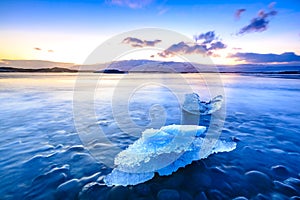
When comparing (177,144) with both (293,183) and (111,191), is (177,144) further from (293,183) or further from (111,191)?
(293,183)

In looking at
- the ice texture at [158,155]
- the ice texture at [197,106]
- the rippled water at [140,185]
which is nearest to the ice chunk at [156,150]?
the ice texture at [158,155]

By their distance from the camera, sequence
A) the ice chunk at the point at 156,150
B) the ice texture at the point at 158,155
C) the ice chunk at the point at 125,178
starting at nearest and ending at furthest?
the ice chunk at the point at 125,178 < the ice texture at the point at 158,155 < the ice chunk at the point at 156,150

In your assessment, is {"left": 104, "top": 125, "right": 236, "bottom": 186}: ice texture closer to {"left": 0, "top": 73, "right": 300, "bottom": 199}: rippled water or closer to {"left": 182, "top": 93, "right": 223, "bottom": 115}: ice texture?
{"left": 0, "top": 73, "right": 300, "bottom": 199}: rippled water

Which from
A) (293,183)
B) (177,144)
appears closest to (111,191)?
(177,144)

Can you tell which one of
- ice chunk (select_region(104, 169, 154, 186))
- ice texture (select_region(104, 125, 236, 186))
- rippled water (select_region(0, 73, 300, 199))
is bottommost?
rippled water (select_region(0, 73, 300, 199))

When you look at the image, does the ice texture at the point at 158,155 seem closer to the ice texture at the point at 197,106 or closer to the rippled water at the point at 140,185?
the rippled water at the point at 140,185

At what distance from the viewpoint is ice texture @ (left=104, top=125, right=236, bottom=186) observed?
2418 mm

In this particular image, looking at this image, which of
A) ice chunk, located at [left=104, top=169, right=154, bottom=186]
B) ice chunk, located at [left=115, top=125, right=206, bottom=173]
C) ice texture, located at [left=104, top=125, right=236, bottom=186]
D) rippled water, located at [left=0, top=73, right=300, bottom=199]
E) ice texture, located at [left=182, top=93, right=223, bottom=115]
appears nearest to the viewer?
rippled water, located at [left=0, top=73, right=300, bottom=199]

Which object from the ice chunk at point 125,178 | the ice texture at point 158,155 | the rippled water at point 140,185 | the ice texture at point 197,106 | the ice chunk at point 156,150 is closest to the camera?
the rippled water at point 140,185

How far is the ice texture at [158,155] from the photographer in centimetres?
242

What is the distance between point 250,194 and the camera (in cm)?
215

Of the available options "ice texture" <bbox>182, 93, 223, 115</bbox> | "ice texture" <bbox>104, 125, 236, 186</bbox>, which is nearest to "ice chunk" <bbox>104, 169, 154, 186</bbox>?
"ice texture" <bbox>104, 125, 236, 186</bbox>

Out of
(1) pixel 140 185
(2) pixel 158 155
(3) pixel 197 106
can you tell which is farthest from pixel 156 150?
(3) pixel 197 106

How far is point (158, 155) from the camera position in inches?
105
